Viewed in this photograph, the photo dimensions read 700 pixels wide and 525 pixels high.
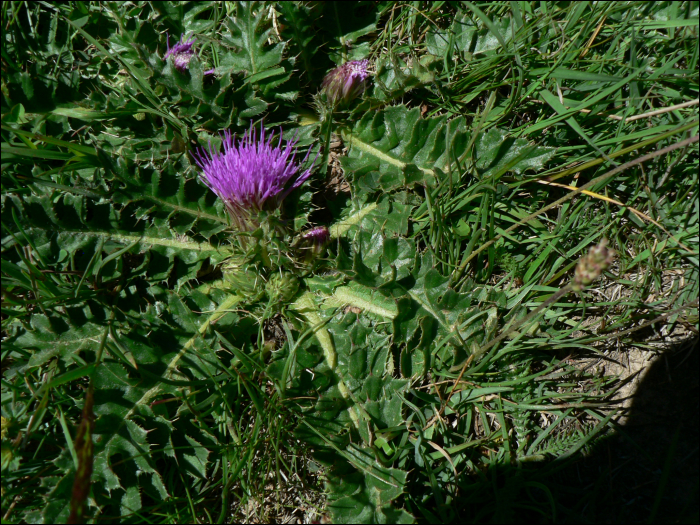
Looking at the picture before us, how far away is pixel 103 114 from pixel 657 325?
2784mm

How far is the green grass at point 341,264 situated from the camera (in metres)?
2.09

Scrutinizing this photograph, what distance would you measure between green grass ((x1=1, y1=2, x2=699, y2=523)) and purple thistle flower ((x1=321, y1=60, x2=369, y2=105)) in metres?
0.07

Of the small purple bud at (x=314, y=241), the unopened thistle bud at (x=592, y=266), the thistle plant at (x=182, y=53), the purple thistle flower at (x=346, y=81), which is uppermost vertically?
the thistle plant at (x=182, y=53)


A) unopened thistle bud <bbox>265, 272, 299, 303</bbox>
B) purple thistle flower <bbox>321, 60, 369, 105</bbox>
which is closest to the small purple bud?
unopened thistle bud <bbox>265, 272, 299, 303</bbox>

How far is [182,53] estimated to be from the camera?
2514mm

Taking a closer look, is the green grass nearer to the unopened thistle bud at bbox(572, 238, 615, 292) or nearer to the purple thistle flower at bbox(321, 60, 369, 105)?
the purple thistle flower at bbox(321, 60, 369, 105)

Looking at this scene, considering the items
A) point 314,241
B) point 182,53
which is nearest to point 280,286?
point 314,241

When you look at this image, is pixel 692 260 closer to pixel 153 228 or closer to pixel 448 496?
pixel 448 496

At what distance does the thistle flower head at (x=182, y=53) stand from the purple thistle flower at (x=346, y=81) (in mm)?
707

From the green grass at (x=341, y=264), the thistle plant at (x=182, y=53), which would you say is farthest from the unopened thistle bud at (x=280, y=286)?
the thistle plant at (x=182, y=53)

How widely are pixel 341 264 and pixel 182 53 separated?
139cm

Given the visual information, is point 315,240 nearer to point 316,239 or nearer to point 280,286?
point 316,239

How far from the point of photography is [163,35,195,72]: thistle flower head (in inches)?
97.0

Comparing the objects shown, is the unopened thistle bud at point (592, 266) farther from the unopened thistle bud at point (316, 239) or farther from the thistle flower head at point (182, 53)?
the thistle flower head at point (182, 53)
